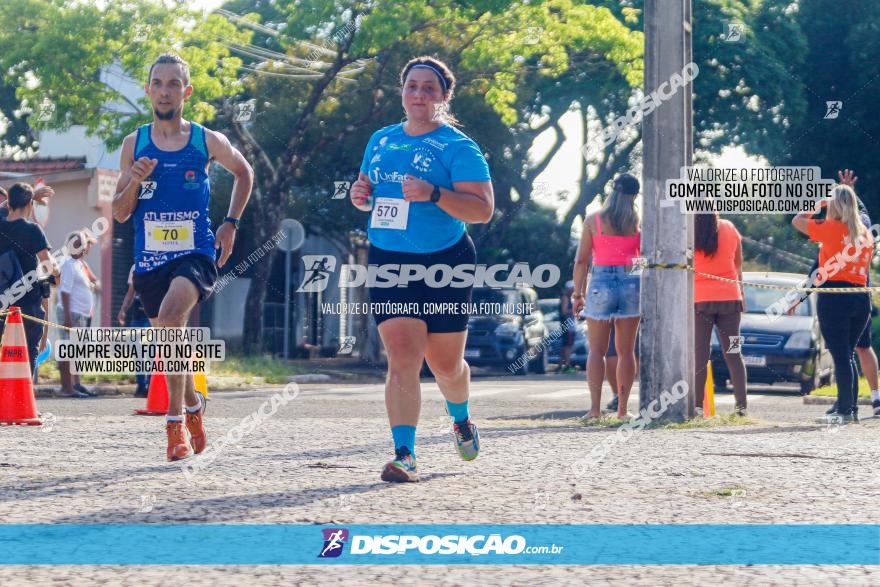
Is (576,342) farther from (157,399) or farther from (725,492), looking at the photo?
(725,492)

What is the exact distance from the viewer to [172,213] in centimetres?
689

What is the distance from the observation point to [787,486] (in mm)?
5969

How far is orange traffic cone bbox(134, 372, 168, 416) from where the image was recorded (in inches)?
451

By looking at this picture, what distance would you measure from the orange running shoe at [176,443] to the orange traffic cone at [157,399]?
461 cm

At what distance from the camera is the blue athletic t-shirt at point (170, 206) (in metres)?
6.89

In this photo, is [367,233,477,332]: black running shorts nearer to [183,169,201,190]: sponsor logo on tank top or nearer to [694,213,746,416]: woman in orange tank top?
[183,169,201,190]: sponsor logo on tank top

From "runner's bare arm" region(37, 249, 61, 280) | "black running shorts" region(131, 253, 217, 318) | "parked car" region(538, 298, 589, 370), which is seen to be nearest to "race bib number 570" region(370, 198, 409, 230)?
"black running shorts" region(131, 253, 217, 318)

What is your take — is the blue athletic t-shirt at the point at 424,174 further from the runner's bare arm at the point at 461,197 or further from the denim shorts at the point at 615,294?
the denim shorts at the point at 615,294

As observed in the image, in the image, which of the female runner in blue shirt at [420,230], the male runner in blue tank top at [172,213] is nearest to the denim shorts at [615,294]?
the female runner in blue shirt at [420,230]

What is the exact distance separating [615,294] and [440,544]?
5.83 m

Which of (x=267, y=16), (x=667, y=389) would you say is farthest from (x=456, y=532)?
(x=267, y=16)

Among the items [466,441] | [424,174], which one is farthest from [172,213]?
[466,441]

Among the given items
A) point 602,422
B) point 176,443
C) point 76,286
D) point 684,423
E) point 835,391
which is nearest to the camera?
point 176,443

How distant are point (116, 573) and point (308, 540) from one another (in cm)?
74
